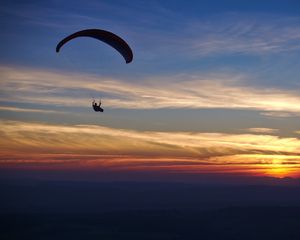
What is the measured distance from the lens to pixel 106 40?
1761 inches

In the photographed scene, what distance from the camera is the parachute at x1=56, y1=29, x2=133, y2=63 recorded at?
43.5m

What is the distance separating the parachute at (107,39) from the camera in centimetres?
4353

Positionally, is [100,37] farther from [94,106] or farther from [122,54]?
[94,106]

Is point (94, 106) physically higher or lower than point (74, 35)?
lower

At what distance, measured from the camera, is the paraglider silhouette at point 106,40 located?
43.5 metres

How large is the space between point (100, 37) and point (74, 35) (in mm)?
2493

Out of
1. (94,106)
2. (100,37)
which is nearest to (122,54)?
(100,37)

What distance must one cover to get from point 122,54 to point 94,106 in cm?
579

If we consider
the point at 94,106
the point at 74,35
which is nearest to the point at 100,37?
the point at 74,35

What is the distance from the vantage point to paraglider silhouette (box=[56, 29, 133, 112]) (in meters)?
43.5

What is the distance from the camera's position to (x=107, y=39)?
44469 millimetres

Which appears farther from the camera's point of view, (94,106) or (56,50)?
(94,106)

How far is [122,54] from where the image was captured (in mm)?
→ 45031

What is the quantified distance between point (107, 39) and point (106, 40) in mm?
283
